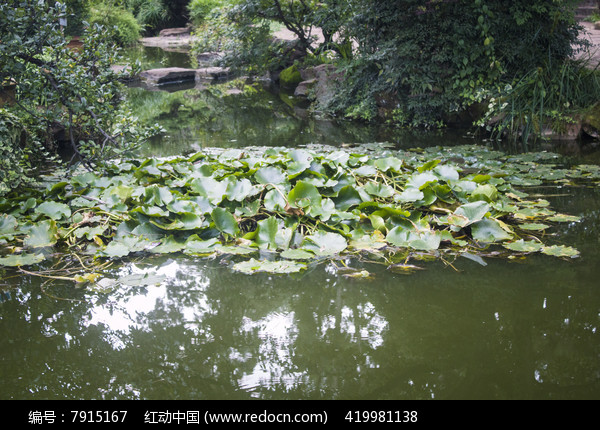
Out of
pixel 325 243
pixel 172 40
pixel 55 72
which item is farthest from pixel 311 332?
pixel 172 40

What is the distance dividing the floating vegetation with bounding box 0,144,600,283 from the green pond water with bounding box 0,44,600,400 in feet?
0.36

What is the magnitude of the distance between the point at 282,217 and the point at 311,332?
3.18 feet

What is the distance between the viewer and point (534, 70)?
17.6 feet

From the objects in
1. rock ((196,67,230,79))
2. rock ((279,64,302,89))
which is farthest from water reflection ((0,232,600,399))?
rock ((196,67,230,79))

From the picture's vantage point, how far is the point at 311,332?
6.04 ft

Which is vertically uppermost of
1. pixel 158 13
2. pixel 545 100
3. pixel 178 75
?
pixel 158 13

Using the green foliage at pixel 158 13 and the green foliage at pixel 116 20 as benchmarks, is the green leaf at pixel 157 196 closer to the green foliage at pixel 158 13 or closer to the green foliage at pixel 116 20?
the green foliage at pixel 116 20

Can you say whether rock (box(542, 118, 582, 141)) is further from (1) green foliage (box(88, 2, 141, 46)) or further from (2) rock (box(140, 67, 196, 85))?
(1) green foliage (box(88, 2, 141, 46))

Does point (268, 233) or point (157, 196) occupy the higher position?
point (157, 196)

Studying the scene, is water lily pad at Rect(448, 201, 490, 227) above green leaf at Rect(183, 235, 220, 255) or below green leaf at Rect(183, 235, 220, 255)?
above

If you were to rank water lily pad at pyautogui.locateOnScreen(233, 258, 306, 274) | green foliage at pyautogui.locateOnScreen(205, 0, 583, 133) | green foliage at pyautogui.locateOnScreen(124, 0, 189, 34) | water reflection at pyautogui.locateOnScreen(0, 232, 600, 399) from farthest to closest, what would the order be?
green foliage at pyautogui.locateOnScreen(124, 0, 189, 34) → green foliage at pyautogui.locateOnScreen(205, 0, 583, 133) → water lily pad at pyautogui.locateOnScreen(233, 258, 306, 274) → water reflection at pyautogui.locateOnScreen(0, 232, 600, 399)

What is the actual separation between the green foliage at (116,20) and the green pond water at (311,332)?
11.9 metres

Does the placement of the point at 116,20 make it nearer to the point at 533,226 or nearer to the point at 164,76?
the point at 164,76

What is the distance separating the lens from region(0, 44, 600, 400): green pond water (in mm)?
1541
